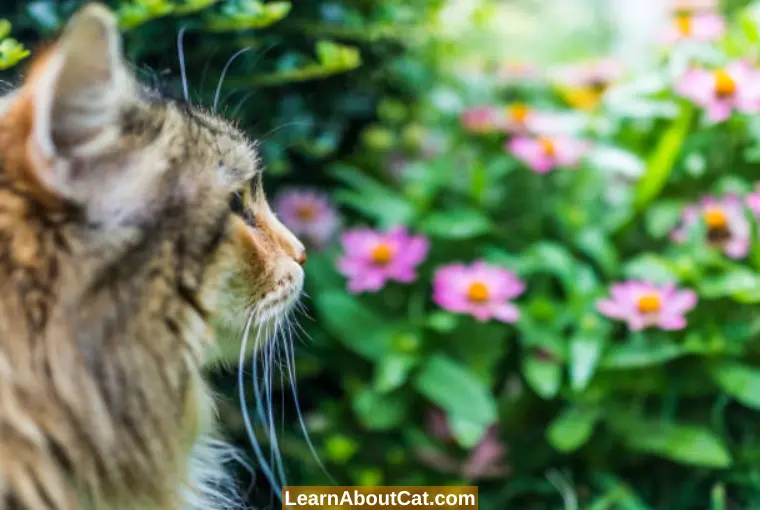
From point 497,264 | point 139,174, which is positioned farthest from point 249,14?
point 497,264

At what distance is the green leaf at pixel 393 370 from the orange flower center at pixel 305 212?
396mm

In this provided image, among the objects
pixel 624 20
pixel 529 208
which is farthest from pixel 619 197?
pixel 624 20

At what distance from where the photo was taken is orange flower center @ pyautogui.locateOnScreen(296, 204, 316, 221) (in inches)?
68.4

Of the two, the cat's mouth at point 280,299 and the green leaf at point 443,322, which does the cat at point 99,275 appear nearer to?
the cat's mouth at point 280,299

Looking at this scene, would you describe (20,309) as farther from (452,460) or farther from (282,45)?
(452,460)

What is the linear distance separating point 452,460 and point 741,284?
657 millimetres

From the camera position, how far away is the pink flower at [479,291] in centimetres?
146

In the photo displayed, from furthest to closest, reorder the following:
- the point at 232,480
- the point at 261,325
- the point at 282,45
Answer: the point at 282,45 → the point at 232,480 → the point at 261,325

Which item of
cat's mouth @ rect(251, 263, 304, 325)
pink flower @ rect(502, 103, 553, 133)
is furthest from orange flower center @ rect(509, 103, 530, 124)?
cat's mouth @ rect(251, 263, 304, 325)

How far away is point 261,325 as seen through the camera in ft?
2.98

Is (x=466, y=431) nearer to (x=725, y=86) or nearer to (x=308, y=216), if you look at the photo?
(x=308, y=216)

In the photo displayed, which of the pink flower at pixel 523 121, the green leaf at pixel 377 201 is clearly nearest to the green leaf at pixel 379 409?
the green leaf at pixel 377 201

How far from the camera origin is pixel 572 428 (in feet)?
4.71

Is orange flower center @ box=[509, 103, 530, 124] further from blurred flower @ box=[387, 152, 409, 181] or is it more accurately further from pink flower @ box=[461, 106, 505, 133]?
blurred flower @ box=[387, 152, 409, 181]
